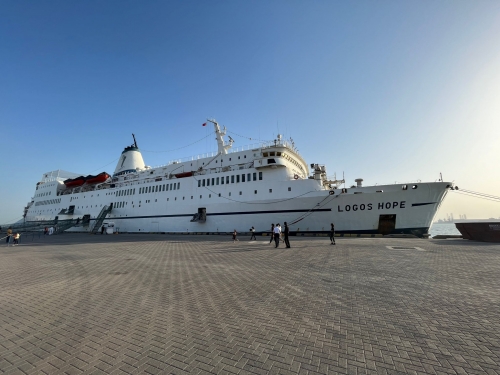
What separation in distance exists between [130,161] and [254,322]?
4097cm

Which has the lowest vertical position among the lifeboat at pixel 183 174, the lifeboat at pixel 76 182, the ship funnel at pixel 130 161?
the lifeboat at pixel 183 174

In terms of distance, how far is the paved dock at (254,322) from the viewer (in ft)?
8.75

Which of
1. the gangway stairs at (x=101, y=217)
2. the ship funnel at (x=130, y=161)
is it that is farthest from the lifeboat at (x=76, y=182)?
the gangway stairs at (x=101, y=217)

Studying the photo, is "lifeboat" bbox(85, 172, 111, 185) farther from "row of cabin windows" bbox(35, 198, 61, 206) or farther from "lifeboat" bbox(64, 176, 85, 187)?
"row of cabin windows" bbox(35, 198, 61, 206)

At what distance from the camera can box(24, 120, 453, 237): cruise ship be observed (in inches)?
714

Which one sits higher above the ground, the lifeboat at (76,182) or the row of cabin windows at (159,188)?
the lifeboat at (76,182)

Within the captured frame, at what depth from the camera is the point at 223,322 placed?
3734mm

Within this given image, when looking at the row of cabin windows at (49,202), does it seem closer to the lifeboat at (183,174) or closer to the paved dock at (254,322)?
the lifeboat at (183,174)

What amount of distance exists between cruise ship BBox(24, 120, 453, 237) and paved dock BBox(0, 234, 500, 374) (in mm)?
11651

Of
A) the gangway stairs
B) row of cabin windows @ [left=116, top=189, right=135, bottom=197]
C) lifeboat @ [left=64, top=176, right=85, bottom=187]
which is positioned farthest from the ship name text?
lifeboat @ [left=64, top=176, right=85, bottom=187]

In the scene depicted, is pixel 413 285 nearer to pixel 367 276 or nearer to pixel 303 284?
pixel 367 276

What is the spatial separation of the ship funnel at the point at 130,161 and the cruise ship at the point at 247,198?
5.9 inches

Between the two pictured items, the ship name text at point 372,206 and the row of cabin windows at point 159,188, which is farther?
the row of cabin windows at point 159,188

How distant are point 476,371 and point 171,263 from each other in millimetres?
8564
